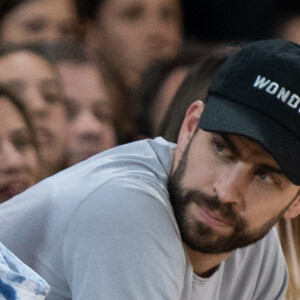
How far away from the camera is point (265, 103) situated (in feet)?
2.32

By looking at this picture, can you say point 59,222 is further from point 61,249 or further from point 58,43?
point 58,43

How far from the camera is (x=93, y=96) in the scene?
3.90ft

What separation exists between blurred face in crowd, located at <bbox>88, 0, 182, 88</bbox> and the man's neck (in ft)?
1.79

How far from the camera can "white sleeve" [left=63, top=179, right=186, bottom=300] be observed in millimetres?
667

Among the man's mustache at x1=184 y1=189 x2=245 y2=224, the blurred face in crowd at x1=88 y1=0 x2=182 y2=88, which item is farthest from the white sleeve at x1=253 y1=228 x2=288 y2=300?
the blurred face in crowd at x1=88 y1=0 x2=182 y2=88

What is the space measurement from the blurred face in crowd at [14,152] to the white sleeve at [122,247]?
0.31 meters

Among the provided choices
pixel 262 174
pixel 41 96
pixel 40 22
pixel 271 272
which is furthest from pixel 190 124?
pixel 40 22

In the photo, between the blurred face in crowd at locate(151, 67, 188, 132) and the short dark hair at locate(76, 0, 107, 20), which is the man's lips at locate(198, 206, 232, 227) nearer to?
the blurred face in crowd at locate(151, 67, 188, 132)

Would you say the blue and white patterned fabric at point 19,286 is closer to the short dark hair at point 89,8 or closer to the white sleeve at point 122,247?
the white sleeve at point 122,247

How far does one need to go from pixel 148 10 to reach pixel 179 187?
2.05 ft

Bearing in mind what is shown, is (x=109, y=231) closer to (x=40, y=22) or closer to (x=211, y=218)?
(x=211, y=218)

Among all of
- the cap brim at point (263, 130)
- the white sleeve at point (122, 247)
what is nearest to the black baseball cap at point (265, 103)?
the cap brim at point (263, 130)

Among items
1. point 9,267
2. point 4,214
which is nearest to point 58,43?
point 4,214

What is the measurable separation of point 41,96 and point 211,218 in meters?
0.48
